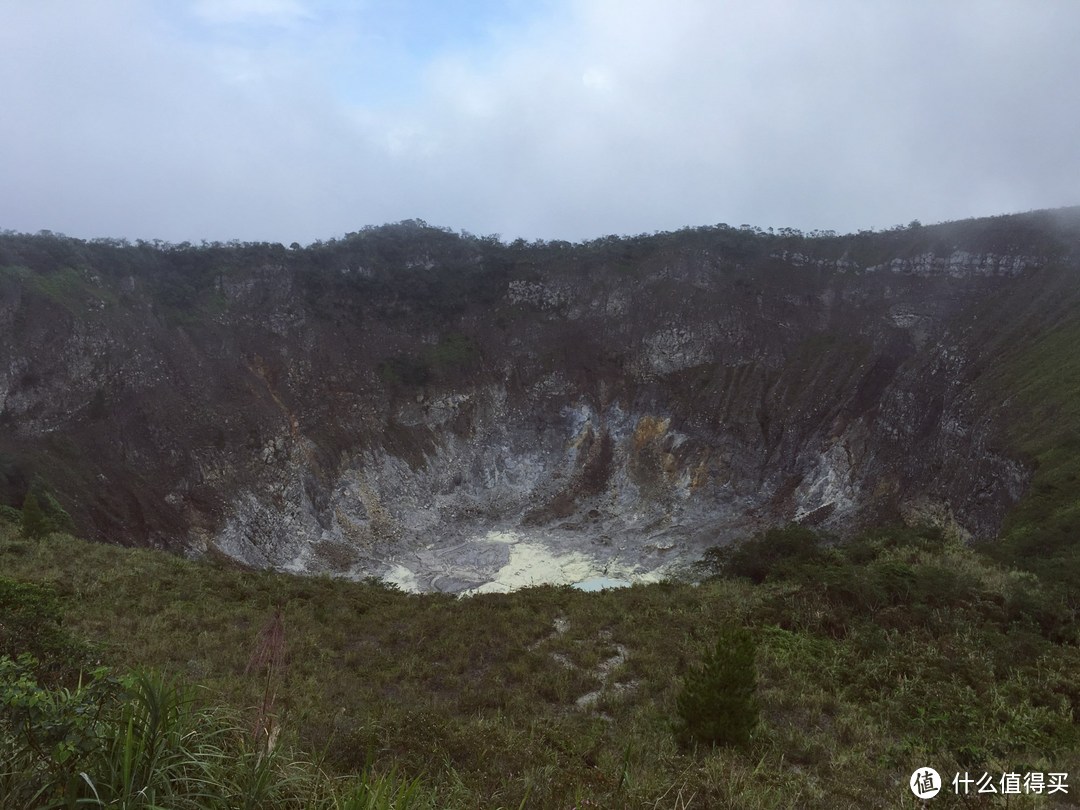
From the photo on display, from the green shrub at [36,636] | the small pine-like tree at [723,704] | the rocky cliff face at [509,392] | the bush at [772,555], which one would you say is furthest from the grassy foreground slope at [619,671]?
the rocky cliff face at [509,392]

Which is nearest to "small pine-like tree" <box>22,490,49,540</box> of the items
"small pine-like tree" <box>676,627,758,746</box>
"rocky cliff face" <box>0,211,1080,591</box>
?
"rocky cliff face" <box>0,211,1080,591</box>

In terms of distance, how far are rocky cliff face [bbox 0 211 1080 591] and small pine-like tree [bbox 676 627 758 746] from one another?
24.0m

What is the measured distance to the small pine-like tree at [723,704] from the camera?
Result: 8.55m

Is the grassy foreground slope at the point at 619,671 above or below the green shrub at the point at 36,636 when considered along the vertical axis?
Result: below

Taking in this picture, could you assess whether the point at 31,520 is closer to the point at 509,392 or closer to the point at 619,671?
the point at 619,671

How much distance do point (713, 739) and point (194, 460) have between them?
36519 millimetres

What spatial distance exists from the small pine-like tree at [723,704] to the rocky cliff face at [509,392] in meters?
24.0

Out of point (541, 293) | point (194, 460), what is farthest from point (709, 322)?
point (194, 460)

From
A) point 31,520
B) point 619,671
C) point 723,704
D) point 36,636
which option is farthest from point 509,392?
point 36,636

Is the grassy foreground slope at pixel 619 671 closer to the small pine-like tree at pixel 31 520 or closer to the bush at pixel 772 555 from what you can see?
the small pine-like tree at pixel 31 520

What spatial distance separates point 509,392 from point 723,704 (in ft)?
147

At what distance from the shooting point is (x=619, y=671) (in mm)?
12578

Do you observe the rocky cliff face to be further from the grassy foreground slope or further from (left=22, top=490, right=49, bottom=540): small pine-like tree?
the grassy foreground slope

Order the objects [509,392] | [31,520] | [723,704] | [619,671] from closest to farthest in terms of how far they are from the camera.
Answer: [723,704] → [619,671] → [31,520] → [509,392]
